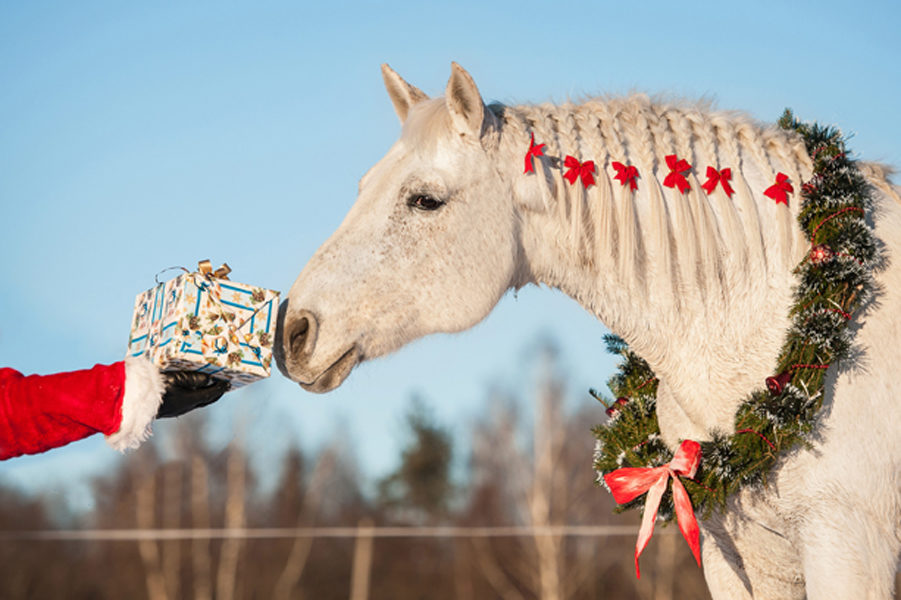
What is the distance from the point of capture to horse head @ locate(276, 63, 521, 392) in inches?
97.2

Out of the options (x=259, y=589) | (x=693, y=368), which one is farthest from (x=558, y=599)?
(x=693, y=368)

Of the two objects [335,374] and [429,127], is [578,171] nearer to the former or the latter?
[429,127]

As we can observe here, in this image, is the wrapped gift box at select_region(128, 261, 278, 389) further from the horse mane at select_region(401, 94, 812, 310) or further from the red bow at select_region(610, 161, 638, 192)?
the red bow at select_region(610, 161, 638, 192)

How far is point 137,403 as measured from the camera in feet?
6.93

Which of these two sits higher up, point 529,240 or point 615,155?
point 615,155

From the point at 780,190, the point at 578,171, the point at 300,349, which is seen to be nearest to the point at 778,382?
the point at 780,190

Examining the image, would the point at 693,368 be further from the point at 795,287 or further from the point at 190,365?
the point at 190,365

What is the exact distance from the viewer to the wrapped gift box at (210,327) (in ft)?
7.19

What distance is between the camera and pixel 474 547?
16.3 m

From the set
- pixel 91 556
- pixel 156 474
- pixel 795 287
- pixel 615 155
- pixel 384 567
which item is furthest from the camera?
pixel 156 474

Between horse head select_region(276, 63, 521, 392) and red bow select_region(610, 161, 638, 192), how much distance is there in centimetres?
38

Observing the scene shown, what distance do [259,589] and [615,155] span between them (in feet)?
48.7

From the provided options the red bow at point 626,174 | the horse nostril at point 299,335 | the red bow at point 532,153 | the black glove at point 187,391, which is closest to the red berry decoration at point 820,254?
the red bow at point 626,174

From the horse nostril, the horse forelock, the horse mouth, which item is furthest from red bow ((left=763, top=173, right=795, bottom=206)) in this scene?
the horse nostril
